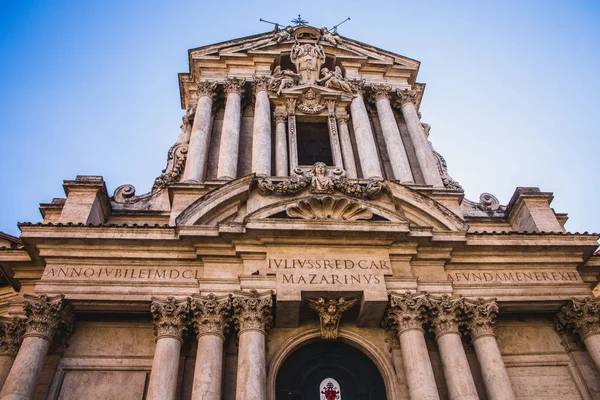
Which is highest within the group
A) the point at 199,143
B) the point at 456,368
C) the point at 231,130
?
the point at 231,130

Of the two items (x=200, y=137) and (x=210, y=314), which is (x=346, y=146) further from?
(x=210, y=314)

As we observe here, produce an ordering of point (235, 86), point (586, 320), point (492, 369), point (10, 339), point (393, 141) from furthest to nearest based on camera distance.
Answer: point (235, 86)
point (393, 141)
point (586, 320)
point (10, 339)
point (492, 369)

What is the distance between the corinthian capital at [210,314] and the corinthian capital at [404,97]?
10.2 m

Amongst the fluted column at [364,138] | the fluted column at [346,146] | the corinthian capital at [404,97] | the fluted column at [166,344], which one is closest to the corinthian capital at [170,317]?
the fluted column at [166,344]

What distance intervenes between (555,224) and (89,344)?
452 inches

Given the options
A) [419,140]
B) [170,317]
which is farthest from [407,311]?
[419,140]

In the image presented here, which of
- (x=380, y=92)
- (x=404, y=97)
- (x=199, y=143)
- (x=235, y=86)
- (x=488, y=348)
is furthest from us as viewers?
(x=404, y=97)

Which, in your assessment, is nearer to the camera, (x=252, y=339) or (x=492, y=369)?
(x=252, y=339)

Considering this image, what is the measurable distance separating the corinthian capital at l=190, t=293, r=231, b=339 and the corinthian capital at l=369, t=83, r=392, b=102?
9.77 metres

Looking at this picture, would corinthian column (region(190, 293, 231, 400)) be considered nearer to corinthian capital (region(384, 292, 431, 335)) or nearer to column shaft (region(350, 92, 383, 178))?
corinthian capital (region(384, 292, 431, 335))

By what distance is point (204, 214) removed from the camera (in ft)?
40.3

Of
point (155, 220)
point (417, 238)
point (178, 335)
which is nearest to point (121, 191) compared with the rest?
point (155, 220)

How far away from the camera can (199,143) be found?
1566 centimetres

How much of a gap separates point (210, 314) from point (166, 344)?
3.33ft
